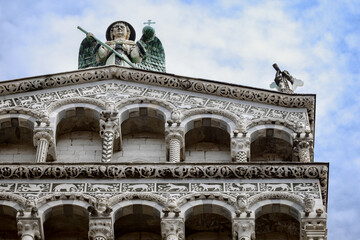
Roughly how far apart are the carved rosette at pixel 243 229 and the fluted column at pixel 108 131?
2968mm

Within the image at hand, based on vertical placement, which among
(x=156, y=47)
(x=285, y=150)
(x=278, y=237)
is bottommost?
(x=278, y=237)

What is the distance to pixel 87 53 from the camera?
27.9 metres

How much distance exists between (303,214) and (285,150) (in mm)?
2514

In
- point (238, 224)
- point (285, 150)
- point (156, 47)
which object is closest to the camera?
point (238, 224)

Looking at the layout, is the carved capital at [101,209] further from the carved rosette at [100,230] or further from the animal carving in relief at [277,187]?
the animal carving in relief at [277,187]

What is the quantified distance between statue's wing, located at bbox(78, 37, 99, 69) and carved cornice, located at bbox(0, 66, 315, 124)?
2.70 m

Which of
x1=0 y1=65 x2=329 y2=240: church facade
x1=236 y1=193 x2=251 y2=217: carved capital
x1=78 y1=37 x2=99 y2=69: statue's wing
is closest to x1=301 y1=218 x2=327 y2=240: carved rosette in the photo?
x1=0 y1=65 x2=329 y2=240: church facade

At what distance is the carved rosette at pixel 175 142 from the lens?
22734 mm

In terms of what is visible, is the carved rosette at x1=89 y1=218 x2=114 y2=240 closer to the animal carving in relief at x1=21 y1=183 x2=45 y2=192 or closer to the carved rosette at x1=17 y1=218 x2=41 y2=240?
the carved rosette at x1=17 y1=218 x2=41 y2=240

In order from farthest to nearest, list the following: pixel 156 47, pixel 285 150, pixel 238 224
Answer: pixel 156 47
pixel 285 150
pixel 238 224

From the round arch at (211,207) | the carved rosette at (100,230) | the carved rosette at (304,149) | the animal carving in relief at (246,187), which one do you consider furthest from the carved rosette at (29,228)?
the carved rosette at (304,149)

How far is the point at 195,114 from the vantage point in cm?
2369

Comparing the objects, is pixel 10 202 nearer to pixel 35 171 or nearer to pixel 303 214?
pixel 35 171

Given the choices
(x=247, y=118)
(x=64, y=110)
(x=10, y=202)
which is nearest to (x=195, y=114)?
(x=247, y=118)
